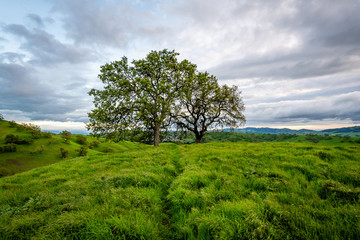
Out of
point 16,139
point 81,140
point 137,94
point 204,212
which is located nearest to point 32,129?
point 16,139

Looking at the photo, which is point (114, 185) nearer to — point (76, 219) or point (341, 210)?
point (76, 219)

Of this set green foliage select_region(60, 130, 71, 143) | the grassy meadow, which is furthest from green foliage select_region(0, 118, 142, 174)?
the grassy meadow

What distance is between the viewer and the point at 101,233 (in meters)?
3.12

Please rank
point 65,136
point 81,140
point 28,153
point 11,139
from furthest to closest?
point 81,140 < point 65,136 < point 11,139 < point 28,153

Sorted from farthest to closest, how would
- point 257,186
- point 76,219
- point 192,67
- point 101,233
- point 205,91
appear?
point 205,91, point 192,67, point 257,186, point 76,219, point 101,233

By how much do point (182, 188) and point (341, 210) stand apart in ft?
14.3

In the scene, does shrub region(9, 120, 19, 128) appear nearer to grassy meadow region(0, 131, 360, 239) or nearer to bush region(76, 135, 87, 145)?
bush region(76, 135, 87, 145)

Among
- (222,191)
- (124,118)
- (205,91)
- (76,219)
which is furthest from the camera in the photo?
(205,91)

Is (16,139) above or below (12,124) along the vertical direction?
below

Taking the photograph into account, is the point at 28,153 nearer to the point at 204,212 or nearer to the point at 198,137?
the point at 198,137

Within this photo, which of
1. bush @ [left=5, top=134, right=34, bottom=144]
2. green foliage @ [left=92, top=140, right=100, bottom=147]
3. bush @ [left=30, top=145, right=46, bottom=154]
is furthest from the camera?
green foliage @ [left=92, top=140, right=100, bottom=147]

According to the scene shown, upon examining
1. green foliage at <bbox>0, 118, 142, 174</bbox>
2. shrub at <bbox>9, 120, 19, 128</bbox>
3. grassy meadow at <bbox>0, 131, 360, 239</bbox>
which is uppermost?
shrub at <bbox>9, 120, 19, 128</bbox>

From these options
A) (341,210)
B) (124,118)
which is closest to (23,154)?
(124,118)

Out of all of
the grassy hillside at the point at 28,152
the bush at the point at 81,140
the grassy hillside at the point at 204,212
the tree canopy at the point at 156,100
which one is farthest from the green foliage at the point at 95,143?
the grassy hillside at the point at 204,212
